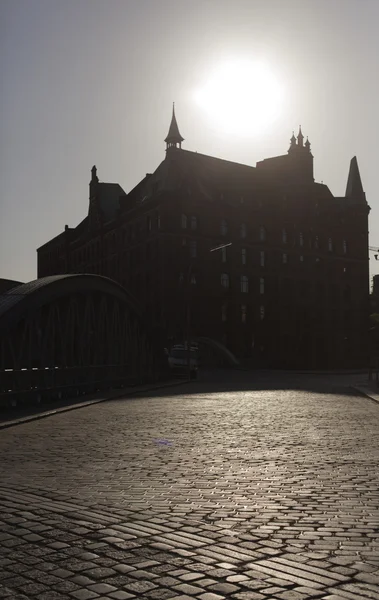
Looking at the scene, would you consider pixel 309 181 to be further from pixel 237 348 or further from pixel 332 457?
pixel 332 457

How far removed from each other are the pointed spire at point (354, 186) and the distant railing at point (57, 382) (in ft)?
226

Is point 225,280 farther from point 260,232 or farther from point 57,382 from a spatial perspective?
point 57,382

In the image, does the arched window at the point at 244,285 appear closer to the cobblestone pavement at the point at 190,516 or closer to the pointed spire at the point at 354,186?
the pointed spire at the point at 354,186

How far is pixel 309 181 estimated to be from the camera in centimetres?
9138

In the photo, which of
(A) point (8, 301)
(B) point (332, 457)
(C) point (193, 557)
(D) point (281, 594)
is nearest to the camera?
(D) point (281, 594)

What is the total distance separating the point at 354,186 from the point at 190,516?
9628 cm

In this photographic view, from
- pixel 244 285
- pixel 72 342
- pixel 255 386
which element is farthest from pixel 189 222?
pixel 72 342

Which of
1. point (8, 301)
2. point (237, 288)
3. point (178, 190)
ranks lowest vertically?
point (8, 301)

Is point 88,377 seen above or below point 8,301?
below

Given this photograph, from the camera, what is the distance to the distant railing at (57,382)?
72.3 ft

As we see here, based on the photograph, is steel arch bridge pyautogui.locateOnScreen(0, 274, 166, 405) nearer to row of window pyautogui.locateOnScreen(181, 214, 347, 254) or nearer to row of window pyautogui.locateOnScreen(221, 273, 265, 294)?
row of window pyautogui.locateOnScreen(181, 214, 347, 254)

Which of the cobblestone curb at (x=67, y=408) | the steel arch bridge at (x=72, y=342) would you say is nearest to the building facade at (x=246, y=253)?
the steel arch bridge at (x=72, y=342)

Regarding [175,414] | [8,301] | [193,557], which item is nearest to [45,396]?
[8,301]

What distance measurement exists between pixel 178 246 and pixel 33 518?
7096 cm
